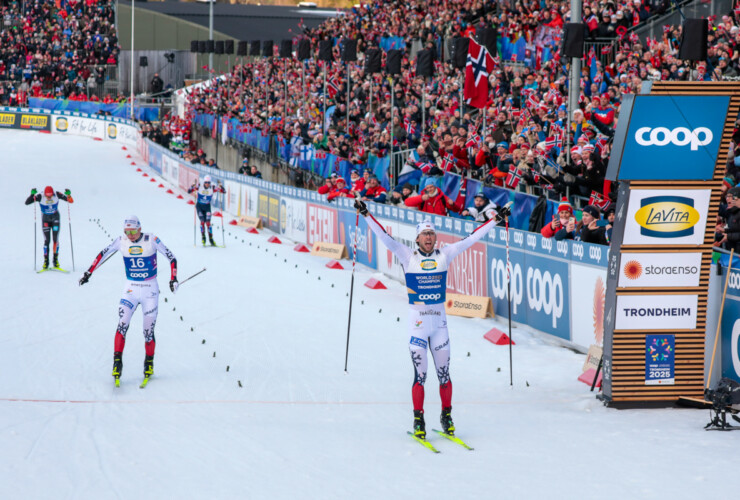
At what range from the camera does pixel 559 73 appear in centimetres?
2055

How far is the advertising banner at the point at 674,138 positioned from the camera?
9.51 meters

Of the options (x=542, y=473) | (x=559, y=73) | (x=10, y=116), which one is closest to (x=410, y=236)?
(x=559, y=73)

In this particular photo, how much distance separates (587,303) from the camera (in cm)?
1271

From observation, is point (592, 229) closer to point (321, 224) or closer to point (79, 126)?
point (321, 224)

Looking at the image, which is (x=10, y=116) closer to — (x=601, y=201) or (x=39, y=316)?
(x=39, y=316)

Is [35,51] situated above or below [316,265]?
above

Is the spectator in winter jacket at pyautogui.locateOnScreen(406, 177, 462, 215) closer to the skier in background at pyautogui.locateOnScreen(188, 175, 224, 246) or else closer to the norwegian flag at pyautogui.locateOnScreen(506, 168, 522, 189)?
the norwegian flag at pyautogui.locateOnScreen(506, 168, 522, 189)

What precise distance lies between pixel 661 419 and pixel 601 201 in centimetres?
532

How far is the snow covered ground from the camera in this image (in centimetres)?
771

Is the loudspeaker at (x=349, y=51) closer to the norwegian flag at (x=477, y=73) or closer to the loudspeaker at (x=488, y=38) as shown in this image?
the loudspeaker at (x=488, y=38)

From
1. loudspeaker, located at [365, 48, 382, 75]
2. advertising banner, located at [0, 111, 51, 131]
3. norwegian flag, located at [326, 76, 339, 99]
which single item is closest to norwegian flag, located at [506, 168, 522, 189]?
loudspeaker, located at [365, 48, 382, 75]

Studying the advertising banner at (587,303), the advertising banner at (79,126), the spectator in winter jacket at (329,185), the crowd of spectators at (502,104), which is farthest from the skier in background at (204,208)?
the advertising banner at (79,126)

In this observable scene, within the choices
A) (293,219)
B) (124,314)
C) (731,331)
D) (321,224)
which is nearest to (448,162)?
(321,224)

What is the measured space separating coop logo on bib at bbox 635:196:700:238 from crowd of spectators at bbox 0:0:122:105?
53.8 metres
